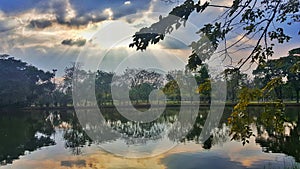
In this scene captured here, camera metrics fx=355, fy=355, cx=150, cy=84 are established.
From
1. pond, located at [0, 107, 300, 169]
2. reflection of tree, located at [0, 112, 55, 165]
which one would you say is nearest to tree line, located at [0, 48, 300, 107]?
reflection of tree, located at [0, 112, 55, 165]

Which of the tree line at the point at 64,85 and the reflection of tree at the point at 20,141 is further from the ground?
the tree line at the point at 64,85

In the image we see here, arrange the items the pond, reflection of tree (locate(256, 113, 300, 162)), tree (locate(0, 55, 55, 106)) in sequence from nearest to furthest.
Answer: the pond, reflection of tree (locate(256, 113, 300, 162)), tree (locate(0, 55, 55, 106))

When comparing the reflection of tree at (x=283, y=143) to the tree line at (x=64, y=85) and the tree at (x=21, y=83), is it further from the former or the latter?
the tree at (x=21, y=83)

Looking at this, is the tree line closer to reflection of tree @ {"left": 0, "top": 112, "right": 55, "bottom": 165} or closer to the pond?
reflection of tree @ {"left": 0, "top": 112, "right": 55, "bottom": 165}

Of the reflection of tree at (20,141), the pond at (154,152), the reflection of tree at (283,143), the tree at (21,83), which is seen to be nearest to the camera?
the pond at (154,152)

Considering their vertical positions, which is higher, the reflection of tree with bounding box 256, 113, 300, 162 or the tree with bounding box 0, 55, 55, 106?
the tree with bounding box 0, 55, 55, 106

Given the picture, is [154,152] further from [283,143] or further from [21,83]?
[21,83]

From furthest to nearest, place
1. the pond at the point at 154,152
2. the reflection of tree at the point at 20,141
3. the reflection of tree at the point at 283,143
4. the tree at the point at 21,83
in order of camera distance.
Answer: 1. the tree at the point at 21,83
2. the reflection of tree at the point at 20,141
3. the reflection of tree at the point at 283,143
4. the pond at the point at 154,152

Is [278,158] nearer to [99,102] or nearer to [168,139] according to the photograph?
[168,139]

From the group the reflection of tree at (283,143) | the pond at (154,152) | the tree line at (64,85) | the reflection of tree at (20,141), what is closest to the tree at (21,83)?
the tree line at (64,85)

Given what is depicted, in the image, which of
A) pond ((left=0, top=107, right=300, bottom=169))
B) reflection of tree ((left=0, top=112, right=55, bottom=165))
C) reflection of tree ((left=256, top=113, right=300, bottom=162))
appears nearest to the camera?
pond ((left=0, top=107, right=300, bottom=169))

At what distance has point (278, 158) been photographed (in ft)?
27.3

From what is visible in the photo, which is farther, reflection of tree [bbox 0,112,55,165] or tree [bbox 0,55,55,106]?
tree [bbox 0,55,55,106]

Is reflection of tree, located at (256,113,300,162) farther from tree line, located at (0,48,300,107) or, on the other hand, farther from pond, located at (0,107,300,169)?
tree line, located at (0,48,300,107)
